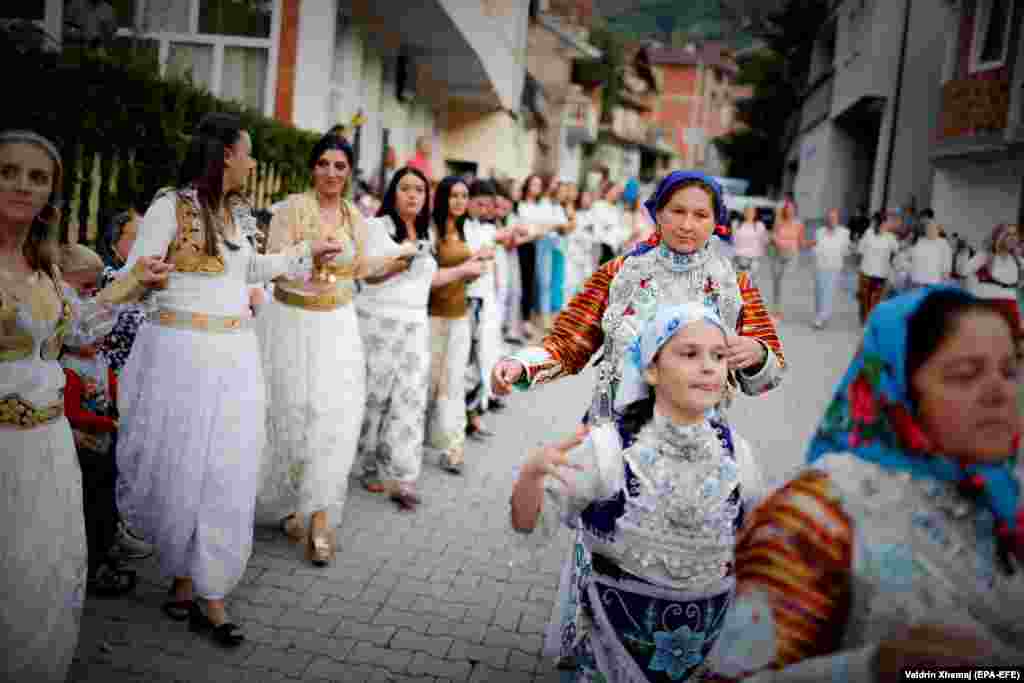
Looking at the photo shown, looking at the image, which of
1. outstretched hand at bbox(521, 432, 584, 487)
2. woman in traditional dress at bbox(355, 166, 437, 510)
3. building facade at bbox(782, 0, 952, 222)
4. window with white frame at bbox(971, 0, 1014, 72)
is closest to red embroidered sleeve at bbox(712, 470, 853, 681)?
outstretched hand at bbox(521, 432, 584, 487)

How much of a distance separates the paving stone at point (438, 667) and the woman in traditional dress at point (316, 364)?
1.16 meters

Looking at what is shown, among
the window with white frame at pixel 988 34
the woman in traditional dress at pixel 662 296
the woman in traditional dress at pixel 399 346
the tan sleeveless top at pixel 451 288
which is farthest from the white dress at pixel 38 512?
the window with white frame at pixel 988 34

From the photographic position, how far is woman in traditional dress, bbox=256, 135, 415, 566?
15.7ft

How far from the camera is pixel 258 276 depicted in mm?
4078

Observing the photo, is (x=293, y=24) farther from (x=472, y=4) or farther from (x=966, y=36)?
(x=966, y=36)

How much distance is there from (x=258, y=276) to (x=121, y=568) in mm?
1654

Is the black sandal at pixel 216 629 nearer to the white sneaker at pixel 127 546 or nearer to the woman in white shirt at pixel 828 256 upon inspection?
the white sneaker at pixel 127 546

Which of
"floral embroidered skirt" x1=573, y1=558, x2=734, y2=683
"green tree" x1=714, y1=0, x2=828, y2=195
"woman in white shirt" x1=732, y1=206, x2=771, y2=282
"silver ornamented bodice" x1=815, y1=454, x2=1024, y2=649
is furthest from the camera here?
"green tree" x1=714, y1=0, x2=828, y2=195

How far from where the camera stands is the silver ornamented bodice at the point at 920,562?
1.71m

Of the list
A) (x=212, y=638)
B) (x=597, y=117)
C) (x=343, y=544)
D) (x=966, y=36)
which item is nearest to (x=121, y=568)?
(x=212, y=638)

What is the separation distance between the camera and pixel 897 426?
1.77 meters

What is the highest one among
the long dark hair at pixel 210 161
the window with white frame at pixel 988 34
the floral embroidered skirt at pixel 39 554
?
the window with white frame at pixel 988 34

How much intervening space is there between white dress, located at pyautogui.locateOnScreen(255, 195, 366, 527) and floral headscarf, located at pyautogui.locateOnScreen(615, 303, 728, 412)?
2.40 metres

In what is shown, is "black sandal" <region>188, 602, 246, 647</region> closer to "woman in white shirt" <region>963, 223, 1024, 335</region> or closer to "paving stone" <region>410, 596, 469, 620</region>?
"paving stone" <region>410, 596, 469, 620</region>
